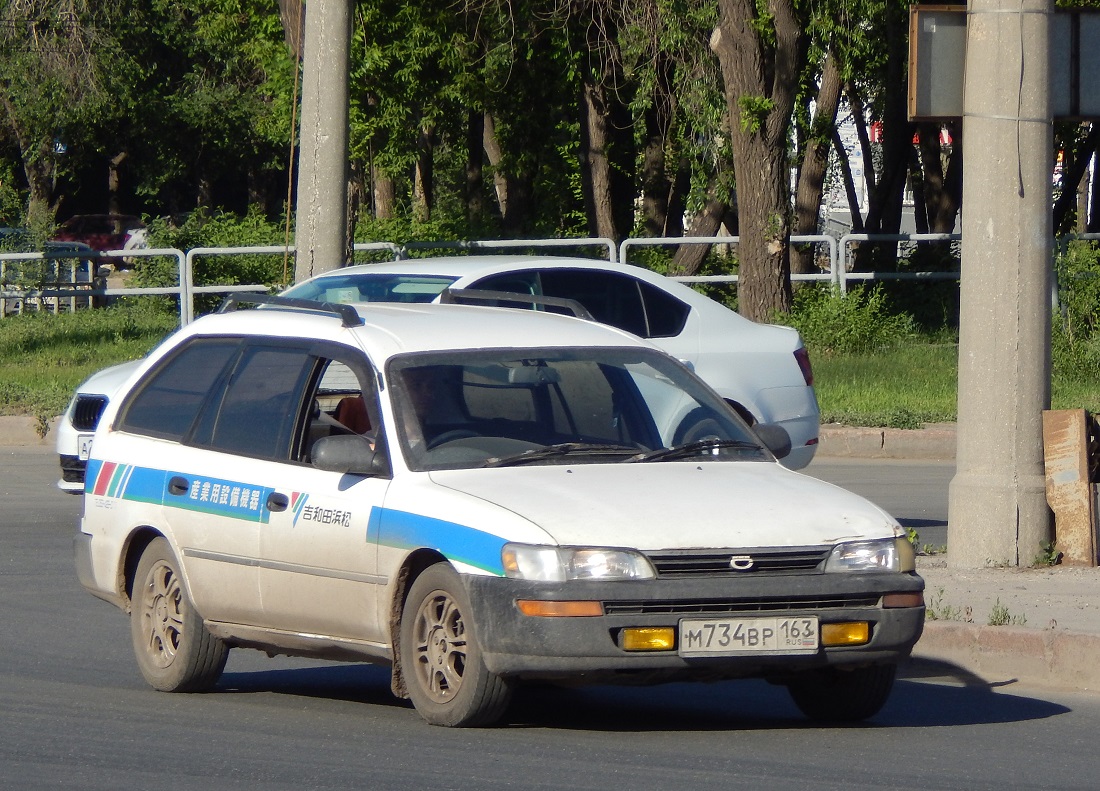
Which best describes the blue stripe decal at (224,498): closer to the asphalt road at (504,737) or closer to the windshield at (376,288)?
the asphalt road at (504,737)

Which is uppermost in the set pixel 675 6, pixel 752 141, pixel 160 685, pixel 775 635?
pixel 675 6

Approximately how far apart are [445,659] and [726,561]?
1013 millimetres

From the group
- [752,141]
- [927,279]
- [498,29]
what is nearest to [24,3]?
[498,29]

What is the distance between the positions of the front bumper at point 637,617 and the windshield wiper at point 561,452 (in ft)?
2.16

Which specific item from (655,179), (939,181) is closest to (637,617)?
(655,179)

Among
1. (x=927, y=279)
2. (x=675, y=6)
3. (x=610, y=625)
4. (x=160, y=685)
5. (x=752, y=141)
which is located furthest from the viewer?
(x=927, y=279)

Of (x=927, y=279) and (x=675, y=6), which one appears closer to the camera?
(x=675, y=6)

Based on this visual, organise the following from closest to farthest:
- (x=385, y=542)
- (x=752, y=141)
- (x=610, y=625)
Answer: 1. (x=610, y=625)
2. (x=385, y=542)
3. (x=752, y=141)

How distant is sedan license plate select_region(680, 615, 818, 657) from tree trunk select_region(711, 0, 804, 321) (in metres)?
15.2

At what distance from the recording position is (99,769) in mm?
5793

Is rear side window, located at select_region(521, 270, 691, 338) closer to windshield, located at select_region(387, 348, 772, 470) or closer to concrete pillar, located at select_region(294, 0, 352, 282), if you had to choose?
concrete pillar, located at select_region(294, 0, 352, 282)

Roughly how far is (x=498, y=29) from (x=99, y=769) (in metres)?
23.0

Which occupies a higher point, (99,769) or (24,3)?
(24,3)

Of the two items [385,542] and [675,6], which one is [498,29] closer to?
[675,6]
